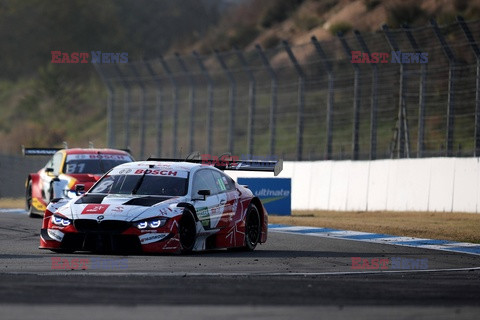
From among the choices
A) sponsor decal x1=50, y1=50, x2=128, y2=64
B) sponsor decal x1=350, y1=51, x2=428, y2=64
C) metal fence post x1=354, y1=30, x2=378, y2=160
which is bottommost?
metal fence post x1=354, y1=30, x2=378, y2=160

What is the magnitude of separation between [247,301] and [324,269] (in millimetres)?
4249

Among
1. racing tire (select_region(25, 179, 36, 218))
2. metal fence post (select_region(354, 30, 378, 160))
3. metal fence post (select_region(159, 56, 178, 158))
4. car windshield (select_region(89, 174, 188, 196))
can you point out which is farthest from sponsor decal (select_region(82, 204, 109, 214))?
metal fence post (select_region(159, 56, 178, 158))

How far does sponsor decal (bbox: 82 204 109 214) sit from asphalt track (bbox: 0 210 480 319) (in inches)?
21.1

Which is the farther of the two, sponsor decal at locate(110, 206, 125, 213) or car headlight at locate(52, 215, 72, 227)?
car headlight at locate(52, 215, 72, 227)

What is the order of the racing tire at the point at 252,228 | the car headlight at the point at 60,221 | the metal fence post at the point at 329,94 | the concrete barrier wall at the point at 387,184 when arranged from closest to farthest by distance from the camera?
the car headlight at the point at 60,221 < the racing tire at the point at 252,228 < the concrete barrier wall at the point at 387,184 < the metal fence post at the point at 329,94

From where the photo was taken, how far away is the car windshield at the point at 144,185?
57.7ft

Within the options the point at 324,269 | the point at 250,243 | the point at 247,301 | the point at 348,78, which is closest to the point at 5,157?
the point at 348,78

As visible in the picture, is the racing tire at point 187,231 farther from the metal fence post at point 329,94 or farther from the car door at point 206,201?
the metal fence post at point 329,94

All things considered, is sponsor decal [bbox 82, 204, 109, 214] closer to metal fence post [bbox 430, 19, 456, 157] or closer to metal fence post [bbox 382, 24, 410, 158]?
metal fence post [bbox 430, 19, 456, 157]

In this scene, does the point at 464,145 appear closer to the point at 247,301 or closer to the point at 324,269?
the point at 324,269

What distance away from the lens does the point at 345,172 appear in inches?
1220

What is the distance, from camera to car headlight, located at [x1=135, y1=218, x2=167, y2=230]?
16.5 metres

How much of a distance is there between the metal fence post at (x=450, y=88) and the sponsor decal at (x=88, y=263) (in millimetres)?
13653

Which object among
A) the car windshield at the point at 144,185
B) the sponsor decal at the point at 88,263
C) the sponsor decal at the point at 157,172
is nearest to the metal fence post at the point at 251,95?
the sponsor decal at the point at 157,172
